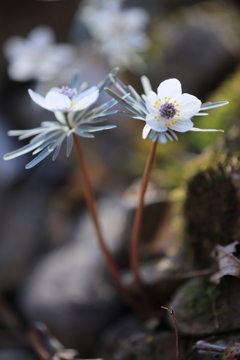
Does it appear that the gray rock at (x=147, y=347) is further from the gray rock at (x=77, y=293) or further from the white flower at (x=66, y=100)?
the white flower at (x=66, y=100)

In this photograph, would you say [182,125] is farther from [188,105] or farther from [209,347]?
[209,347]

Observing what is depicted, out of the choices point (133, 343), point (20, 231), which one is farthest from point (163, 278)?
point (20, 231)

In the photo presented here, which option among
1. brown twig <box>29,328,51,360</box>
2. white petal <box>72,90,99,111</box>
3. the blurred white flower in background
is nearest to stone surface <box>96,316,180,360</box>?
brown twig <box>29,328,51,360</box>

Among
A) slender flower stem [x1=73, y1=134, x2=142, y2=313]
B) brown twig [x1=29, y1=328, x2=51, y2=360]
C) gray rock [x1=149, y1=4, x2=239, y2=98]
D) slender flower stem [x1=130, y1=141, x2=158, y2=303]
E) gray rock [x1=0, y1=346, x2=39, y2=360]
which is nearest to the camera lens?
slender flower stem [x1=130, y1=141, x2=158, y2=303]

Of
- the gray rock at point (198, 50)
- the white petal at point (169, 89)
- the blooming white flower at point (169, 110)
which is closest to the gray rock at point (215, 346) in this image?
the blooming white flower at point (169, 110)

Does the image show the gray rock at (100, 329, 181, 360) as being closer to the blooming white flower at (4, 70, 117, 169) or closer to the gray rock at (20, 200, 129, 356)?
the gray rock at (20, 200, 129, 356)
